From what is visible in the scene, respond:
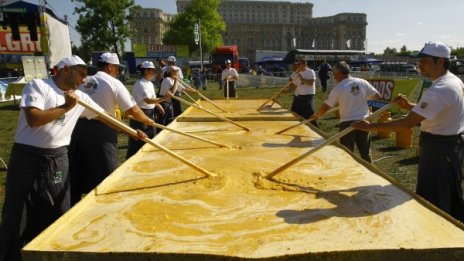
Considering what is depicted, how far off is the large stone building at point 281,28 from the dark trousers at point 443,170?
112m

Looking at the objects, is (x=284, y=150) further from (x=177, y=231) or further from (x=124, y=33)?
(x=124, y=33)

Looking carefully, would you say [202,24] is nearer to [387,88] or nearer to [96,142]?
[387,88]

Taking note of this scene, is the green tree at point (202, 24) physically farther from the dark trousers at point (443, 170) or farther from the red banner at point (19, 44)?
the dark trousers at point (443, 170)

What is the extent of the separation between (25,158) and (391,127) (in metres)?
3.06

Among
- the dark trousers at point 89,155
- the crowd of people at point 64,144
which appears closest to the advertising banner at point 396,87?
the crowd of people at point 64,144

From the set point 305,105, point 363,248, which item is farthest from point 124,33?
point 363,248

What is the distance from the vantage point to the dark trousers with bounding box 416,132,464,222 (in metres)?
3.32

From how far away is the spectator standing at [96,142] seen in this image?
4441mm

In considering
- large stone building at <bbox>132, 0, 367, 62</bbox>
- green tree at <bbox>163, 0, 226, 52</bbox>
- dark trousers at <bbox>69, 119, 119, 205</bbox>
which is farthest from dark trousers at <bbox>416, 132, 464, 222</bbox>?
large stone building at <bbox>132, 0, 367, 62</bbox>

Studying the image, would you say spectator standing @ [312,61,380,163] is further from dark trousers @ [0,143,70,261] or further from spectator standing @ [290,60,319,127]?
dark trousers @ [0,143,70,261]

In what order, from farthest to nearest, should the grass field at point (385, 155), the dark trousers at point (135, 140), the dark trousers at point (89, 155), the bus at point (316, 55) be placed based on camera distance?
the bus at point (316, 55) < the grass field at point (385, 155) < the dark trousers at point (135, 140) < the dark trousers at point (89, 155)

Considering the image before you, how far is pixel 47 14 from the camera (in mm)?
15773

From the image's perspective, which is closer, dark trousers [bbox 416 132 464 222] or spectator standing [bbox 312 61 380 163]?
dark trousers [bbox 416 132 464 222]

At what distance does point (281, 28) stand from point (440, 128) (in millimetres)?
120334
